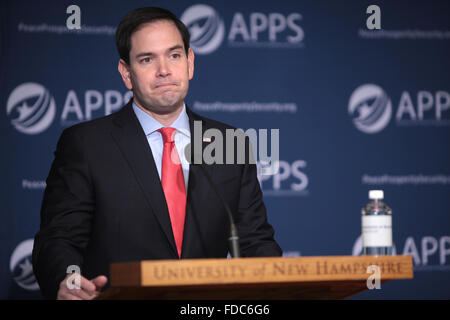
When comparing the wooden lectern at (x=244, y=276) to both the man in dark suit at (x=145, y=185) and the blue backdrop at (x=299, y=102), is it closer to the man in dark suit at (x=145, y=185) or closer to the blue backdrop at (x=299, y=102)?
the man in dark suit at (x=145, y=185)

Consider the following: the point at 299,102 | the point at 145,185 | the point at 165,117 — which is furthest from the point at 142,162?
the point at 299,102

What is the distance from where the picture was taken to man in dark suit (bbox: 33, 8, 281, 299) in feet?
8.46

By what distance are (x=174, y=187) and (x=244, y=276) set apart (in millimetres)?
1000

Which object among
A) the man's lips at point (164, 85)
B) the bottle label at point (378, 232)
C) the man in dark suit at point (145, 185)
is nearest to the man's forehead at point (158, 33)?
the man in dark suit at point (145, 185)

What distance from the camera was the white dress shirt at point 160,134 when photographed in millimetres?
2770

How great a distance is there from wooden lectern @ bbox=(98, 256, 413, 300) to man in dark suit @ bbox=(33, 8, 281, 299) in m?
0.66

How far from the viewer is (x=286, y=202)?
4949mm

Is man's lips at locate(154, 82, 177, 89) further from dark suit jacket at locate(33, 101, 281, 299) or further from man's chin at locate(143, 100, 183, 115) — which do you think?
dark suit jacket at locate(33, 101, 281, 299)

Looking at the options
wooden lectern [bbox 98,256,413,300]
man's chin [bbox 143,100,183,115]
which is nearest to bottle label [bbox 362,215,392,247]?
wooden lectern [bbox 98,256,413,300]

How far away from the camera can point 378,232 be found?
219cm
